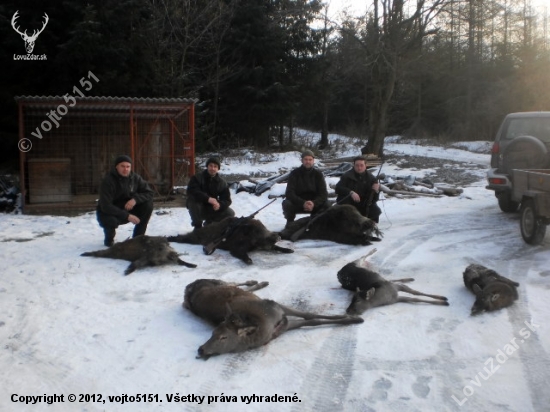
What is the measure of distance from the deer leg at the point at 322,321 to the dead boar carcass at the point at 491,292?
1.05m

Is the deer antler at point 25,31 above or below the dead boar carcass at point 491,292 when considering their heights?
above

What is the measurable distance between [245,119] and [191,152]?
13.6 meters

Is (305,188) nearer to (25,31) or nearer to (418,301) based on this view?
(418,301)

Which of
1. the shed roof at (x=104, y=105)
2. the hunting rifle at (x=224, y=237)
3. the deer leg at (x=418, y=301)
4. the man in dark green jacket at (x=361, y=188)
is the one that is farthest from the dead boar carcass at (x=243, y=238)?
the shed roof at (x=104, y=105)

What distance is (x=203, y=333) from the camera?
4.33 metres

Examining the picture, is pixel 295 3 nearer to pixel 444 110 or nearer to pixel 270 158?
pixel 270 158

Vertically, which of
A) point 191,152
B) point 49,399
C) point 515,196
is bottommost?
point 49,399

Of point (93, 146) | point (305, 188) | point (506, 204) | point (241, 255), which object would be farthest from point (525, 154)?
point (93, 146)

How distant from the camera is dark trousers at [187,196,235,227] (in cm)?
800

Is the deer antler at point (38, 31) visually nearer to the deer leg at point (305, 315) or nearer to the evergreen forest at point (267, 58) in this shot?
the evergreen forest at point (267, 58)

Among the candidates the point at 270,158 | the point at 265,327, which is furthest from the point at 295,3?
the point at 265,327

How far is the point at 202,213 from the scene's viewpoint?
805cm

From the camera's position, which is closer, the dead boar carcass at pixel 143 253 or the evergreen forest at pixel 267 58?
the dead boar carcass at pixel 143 253

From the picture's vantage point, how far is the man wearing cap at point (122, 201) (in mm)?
7180
